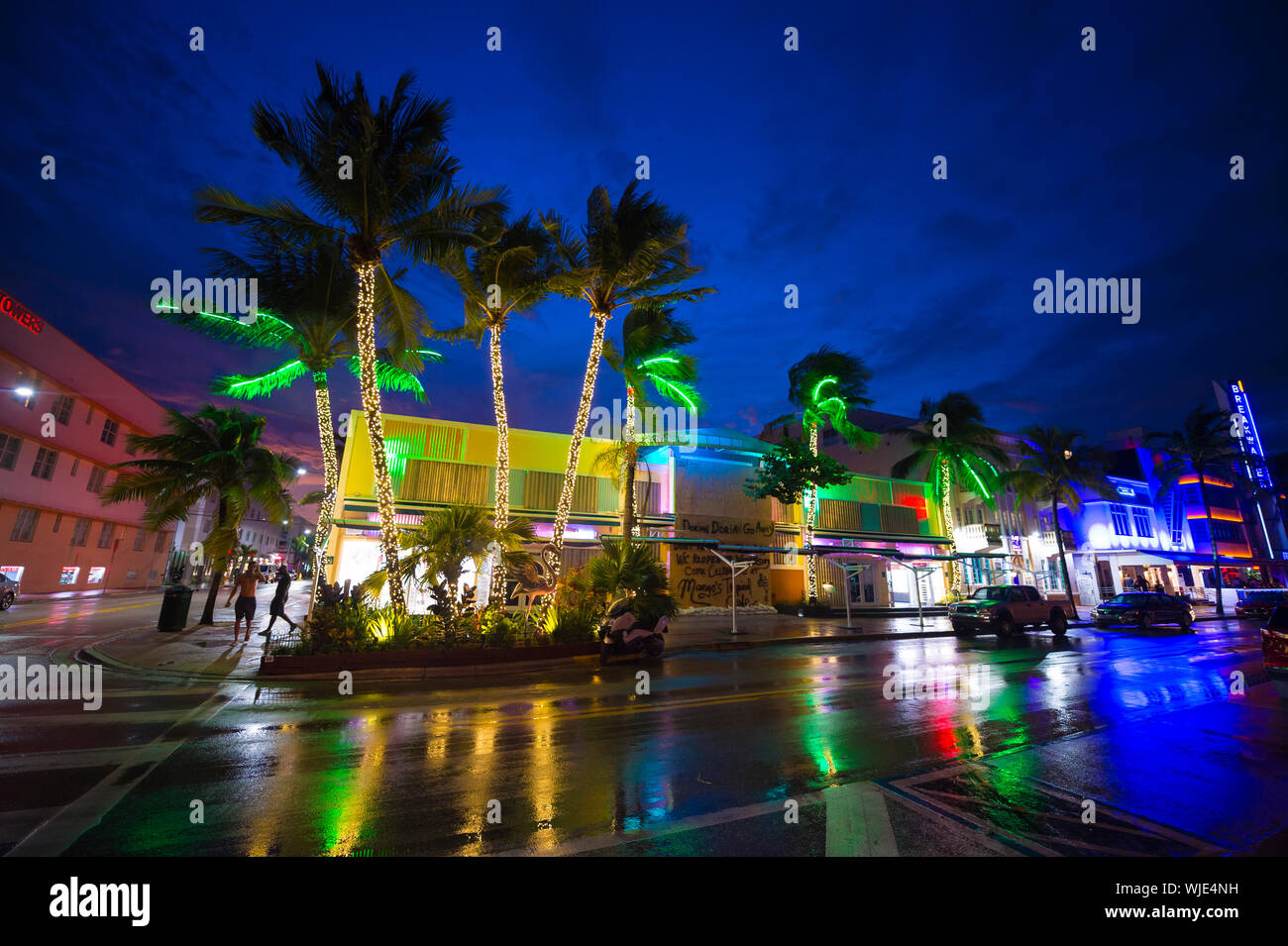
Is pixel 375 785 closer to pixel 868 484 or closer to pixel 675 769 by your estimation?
pixel 675 769

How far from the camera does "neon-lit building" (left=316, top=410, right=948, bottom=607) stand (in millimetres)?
19625

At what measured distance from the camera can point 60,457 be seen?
27.5m

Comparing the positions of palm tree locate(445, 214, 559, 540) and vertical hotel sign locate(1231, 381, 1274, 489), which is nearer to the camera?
palm tree locate(445, 214, 559, 540)

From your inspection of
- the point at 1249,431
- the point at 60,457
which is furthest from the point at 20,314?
the point at 1249,431

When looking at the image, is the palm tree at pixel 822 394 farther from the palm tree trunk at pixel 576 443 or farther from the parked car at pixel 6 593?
the parked car at pixel 6 593

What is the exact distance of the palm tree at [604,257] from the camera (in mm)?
14344

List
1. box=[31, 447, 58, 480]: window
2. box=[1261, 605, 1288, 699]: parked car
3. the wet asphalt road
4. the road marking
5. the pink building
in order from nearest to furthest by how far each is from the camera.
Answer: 1. the road marking
2. the wet asphalt road
3. box=[1261, 605, 1288, 699]: parked car
4. the pink building
5. box=[31, 447, 58, 480]: window

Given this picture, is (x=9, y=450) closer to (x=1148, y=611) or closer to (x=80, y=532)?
(x=80, y=532)

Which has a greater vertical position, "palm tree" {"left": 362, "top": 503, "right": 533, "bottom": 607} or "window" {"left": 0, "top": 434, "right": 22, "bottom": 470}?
"window" {"left": 0, "top": 434, "right": 22, "bottom": 470}

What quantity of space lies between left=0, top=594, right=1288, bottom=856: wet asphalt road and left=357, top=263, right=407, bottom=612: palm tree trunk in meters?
2.96

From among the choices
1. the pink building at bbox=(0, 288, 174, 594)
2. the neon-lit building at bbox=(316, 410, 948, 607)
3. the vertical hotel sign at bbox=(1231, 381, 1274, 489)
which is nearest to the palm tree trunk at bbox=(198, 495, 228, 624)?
the neon-lit building at bbox=(316, 410, 948, 607)

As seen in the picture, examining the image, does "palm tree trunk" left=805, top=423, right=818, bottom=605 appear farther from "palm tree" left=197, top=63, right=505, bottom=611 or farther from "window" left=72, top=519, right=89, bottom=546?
"window" left=72, top=519, right=89, bottom=546

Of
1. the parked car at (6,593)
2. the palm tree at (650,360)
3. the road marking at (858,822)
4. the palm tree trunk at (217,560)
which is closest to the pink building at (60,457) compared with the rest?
the parked car at (6,593)

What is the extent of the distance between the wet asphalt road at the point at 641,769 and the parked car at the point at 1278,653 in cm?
43
